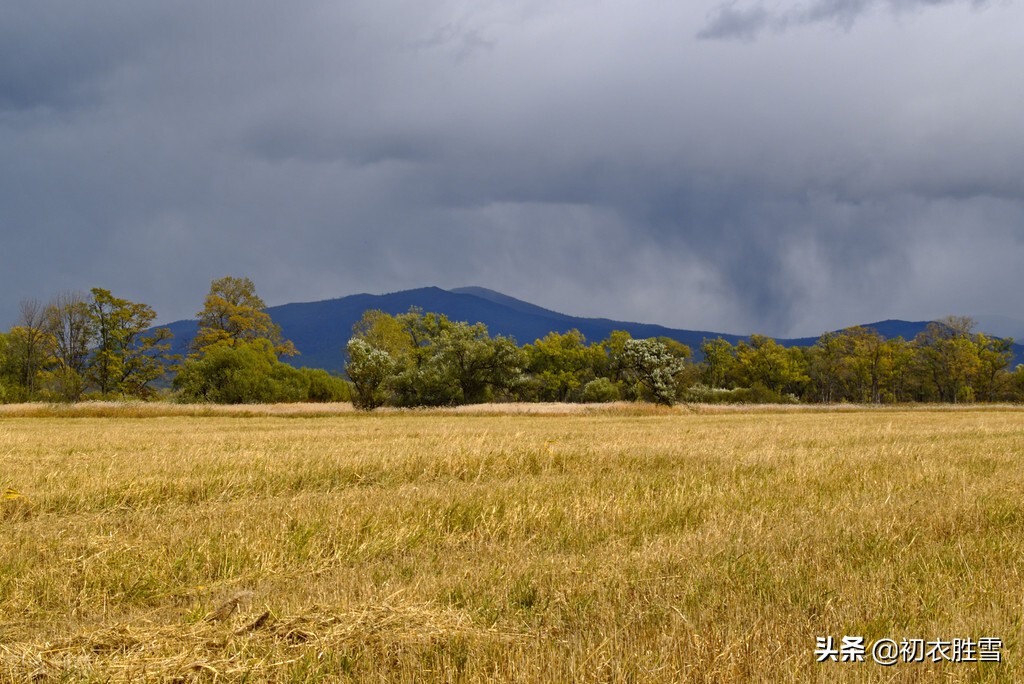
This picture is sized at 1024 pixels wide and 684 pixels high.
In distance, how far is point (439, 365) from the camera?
61438mm

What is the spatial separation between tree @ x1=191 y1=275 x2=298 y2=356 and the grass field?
6898 cm

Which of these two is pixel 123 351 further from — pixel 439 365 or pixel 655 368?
pixel 655 368

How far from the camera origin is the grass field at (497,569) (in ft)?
13.2

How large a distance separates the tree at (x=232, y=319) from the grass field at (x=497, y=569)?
68982 millimetres

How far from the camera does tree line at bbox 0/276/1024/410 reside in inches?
2370

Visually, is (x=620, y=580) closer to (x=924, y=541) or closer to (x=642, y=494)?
(x=924, y=541)

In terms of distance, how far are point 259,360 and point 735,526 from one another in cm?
6705

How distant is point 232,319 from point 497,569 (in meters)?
80.0

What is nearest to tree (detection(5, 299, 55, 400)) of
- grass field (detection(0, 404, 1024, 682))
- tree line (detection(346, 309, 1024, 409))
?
tree line (detection(346, 309, 1024, 409))

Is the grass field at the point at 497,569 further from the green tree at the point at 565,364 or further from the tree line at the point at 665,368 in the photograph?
the green tree at the point at 565,364

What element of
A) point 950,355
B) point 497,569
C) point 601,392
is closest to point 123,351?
point 601,392

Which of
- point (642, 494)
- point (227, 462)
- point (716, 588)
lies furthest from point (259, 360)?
point (716, 588)

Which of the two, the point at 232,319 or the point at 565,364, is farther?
the point at 565,364

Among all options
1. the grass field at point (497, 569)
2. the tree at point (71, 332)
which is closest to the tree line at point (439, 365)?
the tree at point (71, 332)
